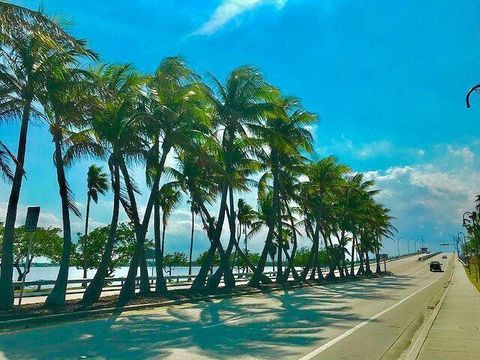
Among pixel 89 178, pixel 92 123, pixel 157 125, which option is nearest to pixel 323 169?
pixel 89 178

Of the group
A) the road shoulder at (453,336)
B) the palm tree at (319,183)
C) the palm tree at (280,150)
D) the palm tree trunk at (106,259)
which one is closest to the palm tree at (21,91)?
the palm tree trunk at (106,259)

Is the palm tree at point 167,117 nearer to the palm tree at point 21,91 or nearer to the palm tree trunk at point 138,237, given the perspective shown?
the palm tree trunk at point 138,237

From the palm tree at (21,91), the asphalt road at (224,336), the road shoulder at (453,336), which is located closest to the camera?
the road shoulder at (453,336)

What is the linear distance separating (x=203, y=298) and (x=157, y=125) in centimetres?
865

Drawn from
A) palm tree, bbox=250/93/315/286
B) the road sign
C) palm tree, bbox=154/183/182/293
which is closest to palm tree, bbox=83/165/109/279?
palm tree, bbox=154/183/182/293

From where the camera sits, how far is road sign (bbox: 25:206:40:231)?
16384 mm

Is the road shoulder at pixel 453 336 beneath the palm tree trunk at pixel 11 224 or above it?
beneath

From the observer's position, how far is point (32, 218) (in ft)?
54.0

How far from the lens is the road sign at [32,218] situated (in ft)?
53.8

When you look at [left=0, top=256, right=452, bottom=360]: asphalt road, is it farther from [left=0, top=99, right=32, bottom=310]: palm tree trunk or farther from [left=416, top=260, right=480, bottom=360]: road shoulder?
[left=0, top=99, right=32, bottom=310]: palm tree trunk

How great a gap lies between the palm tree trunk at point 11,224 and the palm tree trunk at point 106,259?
3.43m

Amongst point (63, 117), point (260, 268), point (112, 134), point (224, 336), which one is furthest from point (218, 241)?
point (224, 336)

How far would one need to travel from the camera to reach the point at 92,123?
1891 centimetres

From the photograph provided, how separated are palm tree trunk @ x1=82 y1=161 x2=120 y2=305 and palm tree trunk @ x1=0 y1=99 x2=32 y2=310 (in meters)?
3.43
